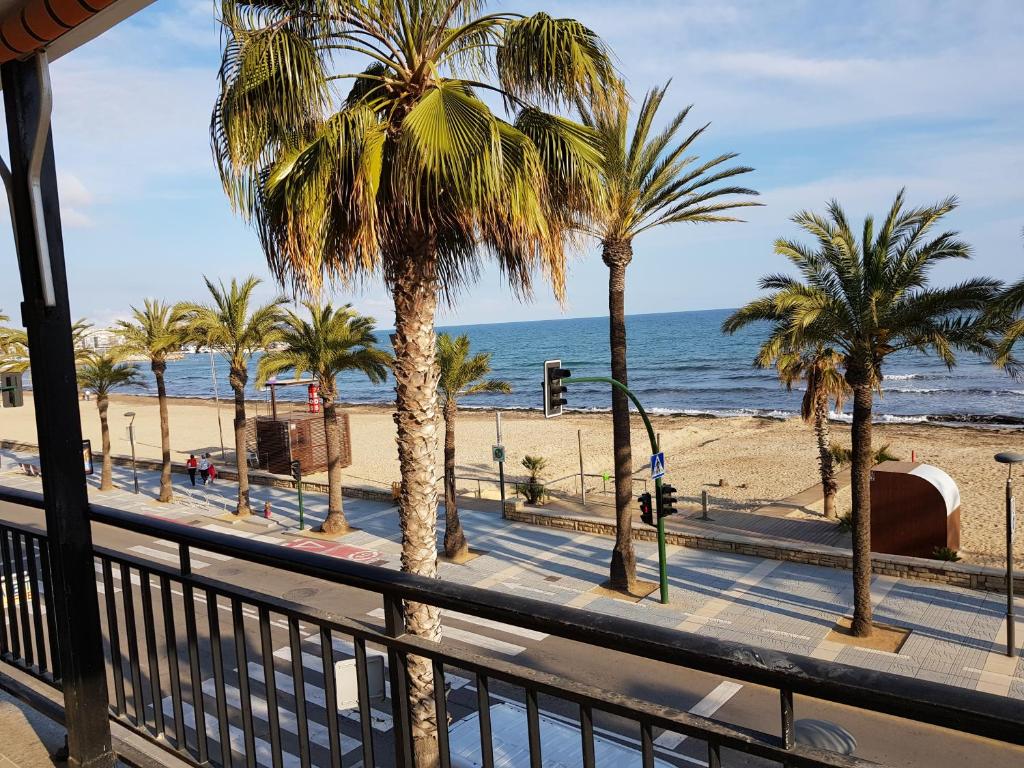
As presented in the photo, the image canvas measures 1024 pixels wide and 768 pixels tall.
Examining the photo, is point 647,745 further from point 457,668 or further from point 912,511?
point 912,511

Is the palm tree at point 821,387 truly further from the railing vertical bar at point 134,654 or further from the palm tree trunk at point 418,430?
the railing vertical bar at point 134,654

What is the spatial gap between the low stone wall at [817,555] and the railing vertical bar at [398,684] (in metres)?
18.6

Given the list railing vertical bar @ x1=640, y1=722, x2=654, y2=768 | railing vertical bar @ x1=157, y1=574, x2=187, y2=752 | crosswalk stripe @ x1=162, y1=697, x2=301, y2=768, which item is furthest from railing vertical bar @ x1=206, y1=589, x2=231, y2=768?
crosswalk stripe @ x1=162, y1=697, x2=301, y2=768

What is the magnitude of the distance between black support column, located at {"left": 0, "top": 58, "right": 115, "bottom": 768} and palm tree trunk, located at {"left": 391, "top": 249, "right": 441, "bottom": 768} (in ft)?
20.0

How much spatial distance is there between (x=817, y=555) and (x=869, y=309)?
7.16 m

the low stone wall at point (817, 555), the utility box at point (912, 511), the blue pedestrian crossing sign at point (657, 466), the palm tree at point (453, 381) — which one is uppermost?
the palm tree at point (453, 381)

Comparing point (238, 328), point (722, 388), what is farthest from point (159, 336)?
point (722, 388)

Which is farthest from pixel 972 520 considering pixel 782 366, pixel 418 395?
pixel 418 395

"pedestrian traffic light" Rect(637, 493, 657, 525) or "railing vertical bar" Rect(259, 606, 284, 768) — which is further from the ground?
"railing vertical bar" Rect(259, 606, 284, 768)

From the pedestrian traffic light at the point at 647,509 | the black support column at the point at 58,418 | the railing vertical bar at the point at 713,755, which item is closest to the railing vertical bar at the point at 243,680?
the black support column at the point at 58,418

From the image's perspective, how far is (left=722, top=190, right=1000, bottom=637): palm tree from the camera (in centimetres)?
1538

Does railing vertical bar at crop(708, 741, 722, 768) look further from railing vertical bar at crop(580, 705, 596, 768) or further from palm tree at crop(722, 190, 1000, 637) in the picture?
palm tree at crop(722, 190, 1000, 637)

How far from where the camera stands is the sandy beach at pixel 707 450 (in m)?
28.9

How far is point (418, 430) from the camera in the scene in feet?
33.4
